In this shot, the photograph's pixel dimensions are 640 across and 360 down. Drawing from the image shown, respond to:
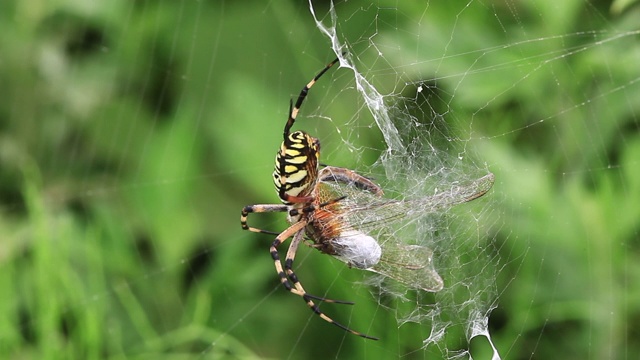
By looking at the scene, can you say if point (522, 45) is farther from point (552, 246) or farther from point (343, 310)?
point (343, 310)

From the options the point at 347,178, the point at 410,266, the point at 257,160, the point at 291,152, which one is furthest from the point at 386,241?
the point at 257,160

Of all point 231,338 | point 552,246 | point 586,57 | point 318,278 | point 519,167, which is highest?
point 586,57

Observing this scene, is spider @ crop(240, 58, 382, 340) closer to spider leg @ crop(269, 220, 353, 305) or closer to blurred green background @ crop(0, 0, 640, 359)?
spider leg @ crop(269, 220, 353, 305)

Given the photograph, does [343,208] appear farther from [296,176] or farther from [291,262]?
[291,262]

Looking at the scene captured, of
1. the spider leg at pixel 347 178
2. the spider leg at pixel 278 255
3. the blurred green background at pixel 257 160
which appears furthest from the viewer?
the spider leg at pixel 278 255

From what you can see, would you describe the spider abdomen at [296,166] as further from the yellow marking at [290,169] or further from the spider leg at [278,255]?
the spider leg at [278,255]

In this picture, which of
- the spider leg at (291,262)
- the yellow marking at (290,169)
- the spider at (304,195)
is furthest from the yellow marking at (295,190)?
the spider leg at (291,262)

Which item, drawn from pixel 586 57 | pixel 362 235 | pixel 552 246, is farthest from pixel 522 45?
pixel 362 235
